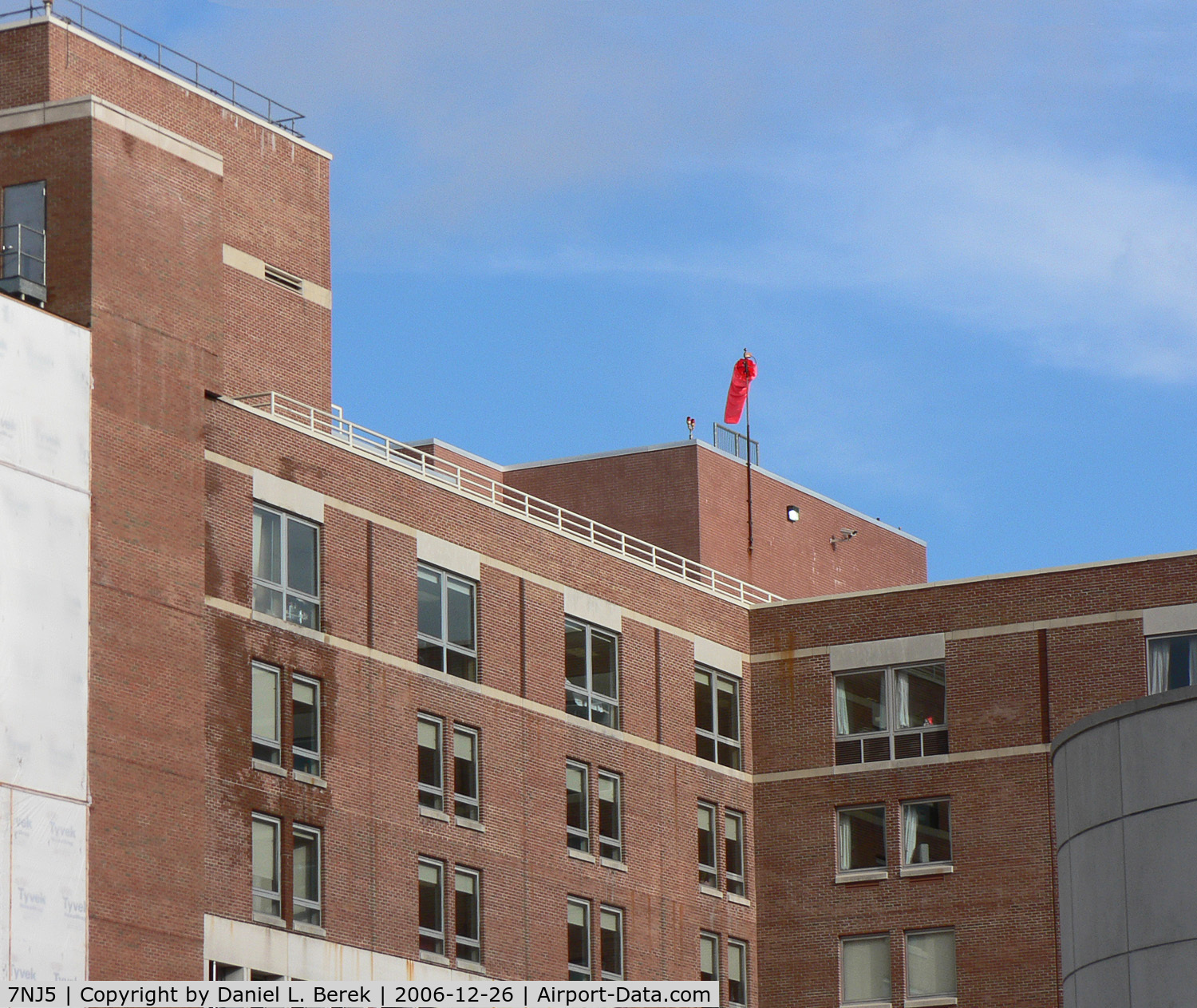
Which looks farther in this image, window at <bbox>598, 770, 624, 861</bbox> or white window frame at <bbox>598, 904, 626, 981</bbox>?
window at <bbox>598, 770, 624, 861</bbox>

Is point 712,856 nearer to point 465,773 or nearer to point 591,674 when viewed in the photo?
point 591,674

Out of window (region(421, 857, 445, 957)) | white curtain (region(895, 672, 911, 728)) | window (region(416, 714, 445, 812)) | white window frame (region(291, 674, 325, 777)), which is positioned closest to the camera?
white window frame (region(291, 674, 325, 777))

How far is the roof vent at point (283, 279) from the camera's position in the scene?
61.9 m

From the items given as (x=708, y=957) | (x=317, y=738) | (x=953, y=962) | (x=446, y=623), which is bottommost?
(x=953, y=962)

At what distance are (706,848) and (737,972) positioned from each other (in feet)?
10.3

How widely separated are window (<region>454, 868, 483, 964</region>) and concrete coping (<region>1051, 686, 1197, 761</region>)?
2250 centimetres

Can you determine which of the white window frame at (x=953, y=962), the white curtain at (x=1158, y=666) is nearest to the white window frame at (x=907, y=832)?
the white window frame at (x=953, y=962)

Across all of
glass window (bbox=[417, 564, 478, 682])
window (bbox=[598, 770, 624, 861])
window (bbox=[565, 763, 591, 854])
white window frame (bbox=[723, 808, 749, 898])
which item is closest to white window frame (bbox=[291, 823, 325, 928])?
Result: glass window (bbox=[417, 564, 478, 682])

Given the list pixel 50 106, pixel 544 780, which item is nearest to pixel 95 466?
pixel 50 106

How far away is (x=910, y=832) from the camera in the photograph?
6303 cm

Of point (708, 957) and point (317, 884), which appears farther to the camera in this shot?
point (708, 957)

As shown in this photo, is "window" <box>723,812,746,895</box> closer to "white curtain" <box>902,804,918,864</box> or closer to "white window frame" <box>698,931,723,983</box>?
"white window frame" <box>698,931,723,983</box>

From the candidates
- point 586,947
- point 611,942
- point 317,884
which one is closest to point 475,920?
point 586,947

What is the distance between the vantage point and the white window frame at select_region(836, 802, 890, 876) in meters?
63.1
